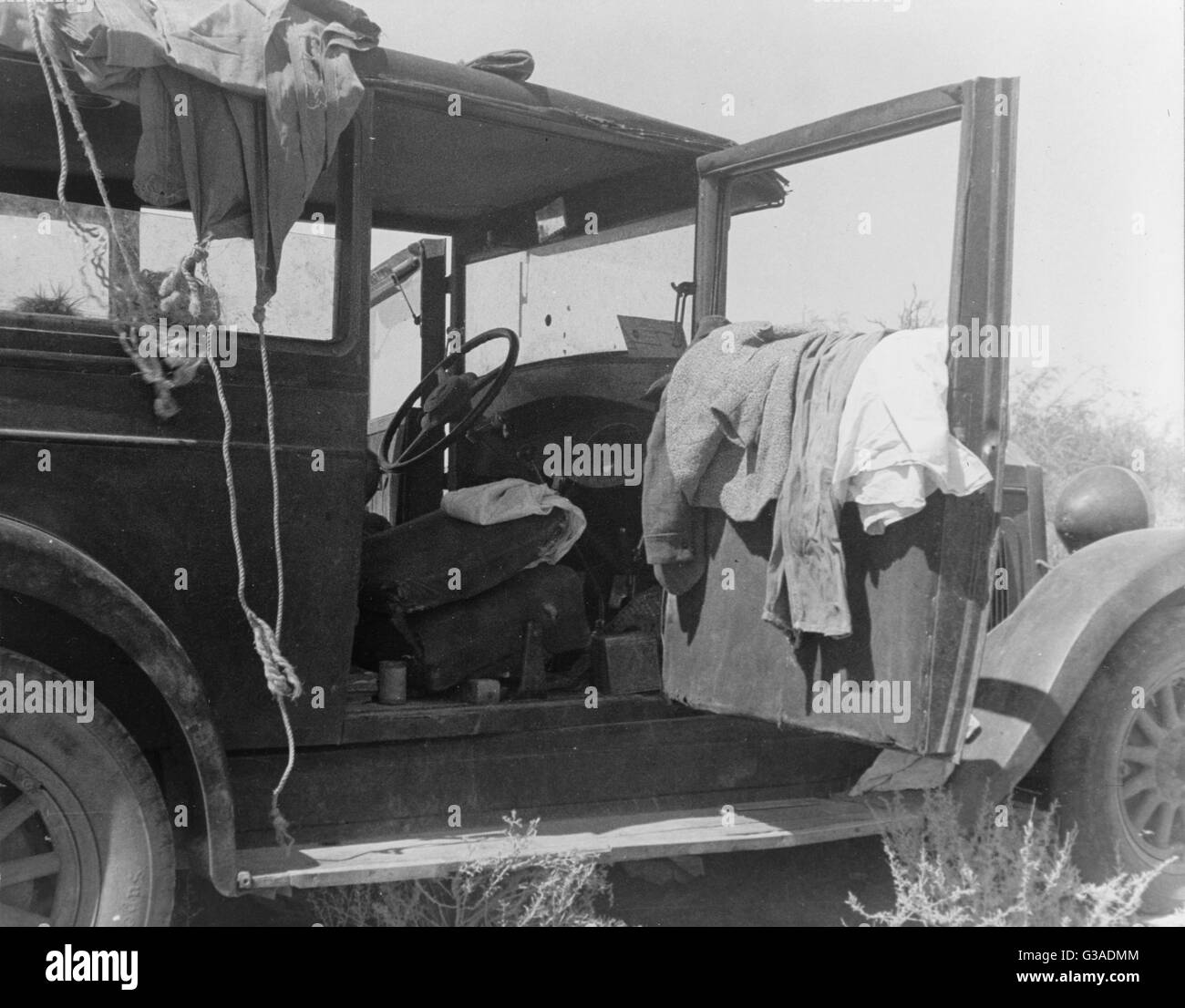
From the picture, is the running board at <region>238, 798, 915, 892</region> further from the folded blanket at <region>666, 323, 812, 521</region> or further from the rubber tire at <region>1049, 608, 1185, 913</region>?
the folded blanket at <region>666, 323, 812, 521</region>

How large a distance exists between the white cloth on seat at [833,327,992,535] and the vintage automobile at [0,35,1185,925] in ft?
0.30

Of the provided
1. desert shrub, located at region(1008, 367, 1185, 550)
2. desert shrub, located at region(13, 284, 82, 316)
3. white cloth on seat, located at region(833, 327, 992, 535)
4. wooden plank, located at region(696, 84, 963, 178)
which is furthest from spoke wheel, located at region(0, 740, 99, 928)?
desert shrub, located at region(1008, 367, 1185, 550)

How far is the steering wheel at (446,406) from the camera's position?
12.1ft

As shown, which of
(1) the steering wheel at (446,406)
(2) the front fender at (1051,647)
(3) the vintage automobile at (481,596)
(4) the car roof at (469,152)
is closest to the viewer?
(3) the vintage automobile at (481,596)

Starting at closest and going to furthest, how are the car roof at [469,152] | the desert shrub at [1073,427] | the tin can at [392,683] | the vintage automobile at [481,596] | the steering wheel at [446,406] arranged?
the vintage automobile at [481,596] < the car roof at [469,152] < the tin can at [392,683] < the steering wheel at [446,406] < the desert shrub at [1073,427]

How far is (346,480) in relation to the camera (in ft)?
9.59

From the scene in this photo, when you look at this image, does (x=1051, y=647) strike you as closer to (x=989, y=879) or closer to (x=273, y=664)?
(x=989, y=879)

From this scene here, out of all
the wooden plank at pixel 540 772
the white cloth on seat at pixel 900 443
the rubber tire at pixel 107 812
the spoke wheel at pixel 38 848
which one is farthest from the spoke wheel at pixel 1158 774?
the spoke wheel at pixel 38 848

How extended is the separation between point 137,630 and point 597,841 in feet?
3.90

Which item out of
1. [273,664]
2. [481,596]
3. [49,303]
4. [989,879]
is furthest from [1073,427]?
[49,303]

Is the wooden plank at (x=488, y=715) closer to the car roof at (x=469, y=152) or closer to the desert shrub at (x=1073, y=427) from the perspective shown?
the car roof at (x=469, y=152)

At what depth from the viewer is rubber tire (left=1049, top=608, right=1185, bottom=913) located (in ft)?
11.2

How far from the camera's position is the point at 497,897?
9.66 ft
